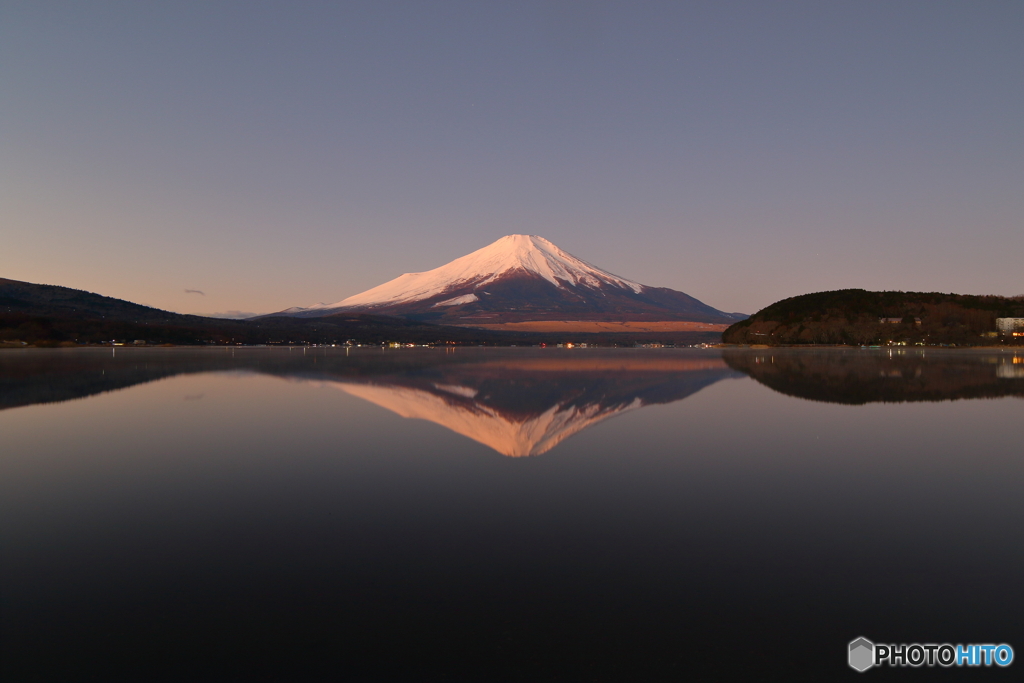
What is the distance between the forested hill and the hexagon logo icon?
6529 inches

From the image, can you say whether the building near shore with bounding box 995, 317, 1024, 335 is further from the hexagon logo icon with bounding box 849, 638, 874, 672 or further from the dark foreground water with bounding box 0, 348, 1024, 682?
the hexagon logo icon with bounding box 849, 638, 874, 672

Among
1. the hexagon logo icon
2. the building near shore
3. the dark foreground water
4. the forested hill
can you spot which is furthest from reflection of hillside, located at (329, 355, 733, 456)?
the building near shore

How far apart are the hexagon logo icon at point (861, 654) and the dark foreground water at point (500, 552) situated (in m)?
0.11

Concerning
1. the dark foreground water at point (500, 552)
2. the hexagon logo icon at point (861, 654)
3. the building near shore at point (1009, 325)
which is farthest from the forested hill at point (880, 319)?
the hexagon logo icon at point (861, 654)

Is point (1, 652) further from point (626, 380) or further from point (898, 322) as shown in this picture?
point (898, 322)

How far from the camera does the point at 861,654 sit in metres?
5.59

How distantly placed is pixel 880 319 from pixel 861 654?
18096 cm

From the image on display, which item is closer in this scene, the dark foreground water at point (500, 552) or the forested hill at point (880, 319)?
the dark foreground water at point (500, 552)

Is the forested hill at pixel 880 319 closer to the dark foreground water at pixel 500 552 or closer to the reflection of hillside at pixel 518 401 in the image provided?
the reflection of hillside at pixel 518 401

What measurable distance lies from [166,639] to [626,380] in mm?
34686

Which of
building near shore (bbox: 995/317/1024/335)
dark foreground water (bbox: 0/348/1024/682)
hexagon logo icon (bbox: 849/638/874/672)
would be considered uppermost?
building near shore (bbox: 995/317/1024/335)

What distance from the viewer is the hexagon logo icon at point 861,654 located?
5.44 metres

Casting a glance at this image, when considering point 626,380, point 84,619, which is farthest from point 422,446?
point 626,380

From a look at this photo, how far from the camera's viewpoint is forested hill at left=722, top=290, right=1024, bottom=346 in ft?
484
